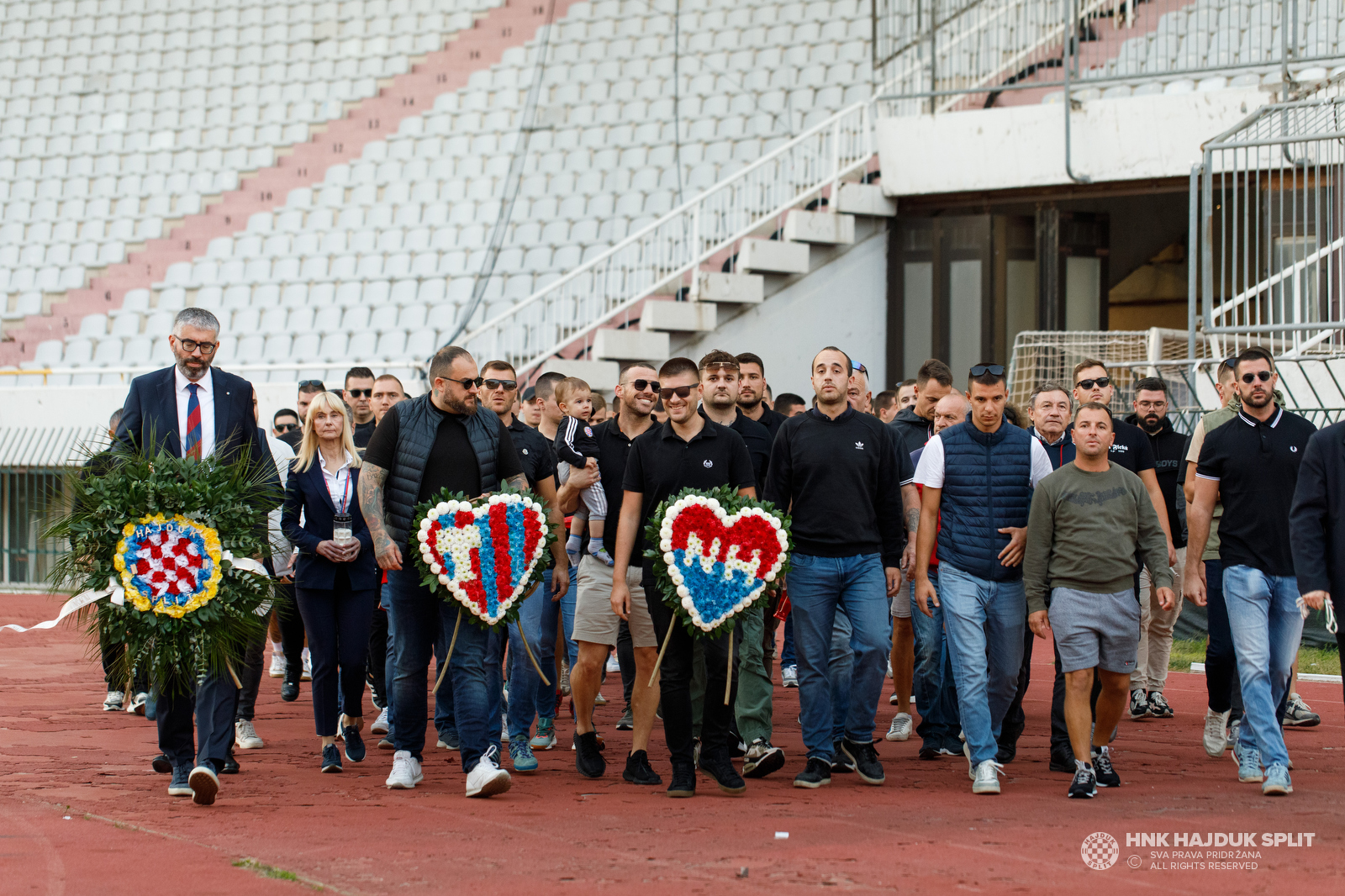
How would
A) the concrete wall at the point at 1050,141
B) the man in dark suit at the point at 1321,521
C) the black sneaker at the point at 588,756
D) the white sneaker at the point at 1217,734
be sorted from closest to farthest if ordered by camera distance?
the man in dark suit at the point at 1321,521, the black sneaker at the point at 588,756, the white sneaker at the point at 1217,734, the concrete wall at the point at 1050,141

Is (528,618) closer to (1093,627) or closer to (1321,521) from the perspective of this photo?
(1093,627)

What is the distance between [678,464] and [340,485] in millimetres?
1748

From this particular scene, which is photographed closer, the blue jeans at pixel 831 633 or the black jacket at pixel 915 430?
the blue jeans at pixel 831 633

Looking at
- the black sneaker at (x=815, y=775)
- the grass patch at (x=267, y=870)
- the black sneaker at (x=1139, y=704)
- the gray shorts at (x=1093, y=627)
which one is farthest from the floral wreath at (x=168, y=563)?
the black sneaker at (x=1139, y=704)

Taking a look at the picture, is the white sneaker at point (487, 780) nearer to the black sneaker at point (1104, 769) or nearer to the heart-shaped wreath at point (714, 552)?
the heart-shaped wreath at point (714, 552)

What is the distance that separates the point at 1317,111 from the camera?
12953mm

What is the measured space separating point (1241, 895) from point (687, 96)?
17197 mm

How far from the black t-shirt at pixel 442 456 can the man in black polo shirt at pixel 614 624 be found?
749 millimetres

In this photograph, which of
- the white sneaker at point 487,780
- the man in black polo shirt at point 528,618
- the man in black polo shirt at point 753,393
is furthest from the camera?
the man in black polo shirt at point 753,393

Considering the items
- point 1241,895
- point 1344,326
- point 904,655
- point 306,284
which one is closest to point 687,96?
point 306,284

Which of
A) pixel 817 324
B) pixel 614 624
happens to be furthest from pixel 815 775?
pixel 817 324

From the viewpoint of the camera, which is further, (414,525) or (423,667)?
(423,667)

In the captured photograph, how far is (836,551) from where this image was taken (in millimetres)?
7203

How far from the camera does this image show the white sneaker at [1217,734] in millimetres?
7883
